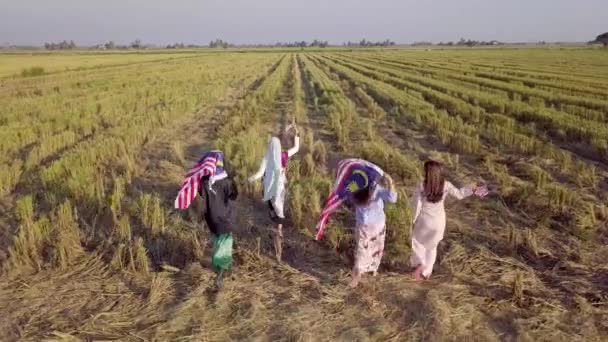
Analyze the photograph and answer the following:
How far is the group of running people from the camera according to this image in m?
4.23

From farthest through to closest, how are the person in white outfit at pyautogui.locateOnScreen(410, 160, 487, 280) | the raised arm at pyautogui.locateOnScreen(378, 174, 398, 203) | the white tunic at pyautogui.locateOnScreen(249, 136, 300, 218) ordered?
the white tunic at pyautogui.locateOnScreen(249, 136, 300, 218) < the person in white outfit at pyautogui.locateOnScreen(410, 160, 487, 280) < the raised arm at pyautogui.locateOnScreen(378, 174, 398, 203)

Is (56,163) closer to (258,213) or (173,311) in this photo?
(258,213)

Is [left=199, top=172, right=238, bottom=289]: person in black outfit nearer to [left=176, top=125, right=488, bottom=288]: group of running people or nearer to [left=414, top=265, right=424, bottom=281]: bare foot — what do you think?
[left=176, top=125, right=488, bottom=288]: group of running people

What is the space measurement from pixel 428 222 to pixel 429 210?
0.38ft

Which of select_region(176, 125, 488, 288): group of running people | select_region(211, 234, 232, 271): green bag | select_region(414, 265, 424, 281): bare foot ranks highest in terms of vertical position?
select_region(176, 125, 488, 288): group of running people

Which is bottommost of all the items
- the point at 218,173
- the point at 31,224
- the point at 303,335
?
the point at 303,335

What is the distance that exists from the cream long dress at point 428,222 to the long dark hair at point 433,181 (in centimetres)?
6

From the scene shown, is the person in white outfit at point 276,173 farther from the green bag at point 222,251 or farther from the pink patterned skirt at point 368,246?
the pink patterned skirt at point 368,246

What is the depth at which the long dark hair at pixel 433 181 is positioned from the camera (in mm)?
4156

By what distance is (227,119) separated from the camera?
44.1 ft

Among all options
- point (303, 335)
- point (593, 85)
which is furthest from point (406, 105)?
point (303, 335)

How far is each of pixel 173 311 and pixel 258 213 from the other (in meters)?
2.51

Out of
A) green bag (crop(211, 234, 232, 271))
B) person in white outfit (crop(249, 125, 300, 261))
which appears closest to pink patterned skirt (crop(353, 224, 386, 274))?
person in white outfit (crop(249, 125, 300, 261))

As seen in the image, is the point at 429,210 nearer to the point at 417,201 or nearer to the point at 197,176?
the point at 417,201
